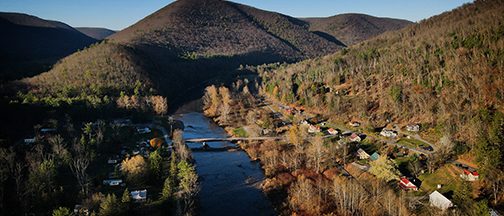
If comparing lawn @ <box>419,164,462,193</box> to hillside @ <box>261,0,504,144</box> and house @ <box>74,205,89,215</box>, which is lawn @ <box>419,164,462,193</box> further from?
house @ <box>74,205,89,215</box>

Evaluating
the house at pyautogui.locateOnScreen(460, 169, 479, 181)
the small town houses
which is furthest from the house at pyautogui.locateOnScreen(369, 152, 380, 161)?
the small town houses

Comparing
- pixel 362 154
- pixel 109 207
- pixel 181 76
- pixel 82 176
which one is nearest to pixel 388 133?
pixel 362 154

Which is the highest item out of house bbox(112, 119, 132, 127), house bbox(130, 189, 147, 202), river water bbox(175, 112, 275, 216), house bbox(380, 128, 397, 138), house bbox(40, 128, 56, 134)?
house bbox(40, 128, 56, 134)

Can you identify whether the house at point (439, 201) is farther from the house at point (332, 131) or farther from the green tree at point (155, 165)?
the green tree at point (155, 165)

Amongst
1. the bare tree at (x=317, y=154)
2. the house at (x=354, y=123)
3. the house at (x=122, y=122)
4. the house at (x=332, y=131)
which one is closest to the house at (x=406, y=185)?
the bare tree at (x=317, y=154)

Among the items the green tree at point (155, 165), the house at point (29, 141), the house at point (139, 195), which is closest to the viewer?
the house at point (139, 195)

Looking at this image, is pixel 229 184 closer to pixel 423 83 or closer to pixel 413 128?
pixel 413 128
